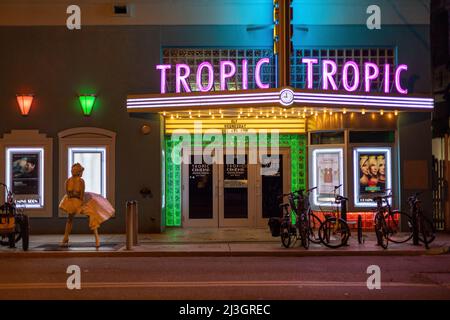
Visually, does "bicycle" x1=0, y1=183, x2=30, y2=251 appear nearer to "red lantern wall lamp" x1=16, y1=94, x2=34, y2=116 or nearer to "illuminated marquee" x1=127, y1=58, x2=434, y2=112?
"red lantern wall lamp" x1=16, y1=94, x2=34, y2=116

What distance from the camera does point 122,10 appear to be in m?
16.6

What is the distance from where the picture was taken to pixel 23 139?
16.5 metres

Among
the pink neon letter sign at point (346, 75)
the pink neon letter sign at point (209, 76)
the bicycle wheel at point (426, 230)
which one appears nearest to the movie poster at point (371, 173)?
the pink neon letter sign at point (346, 75)

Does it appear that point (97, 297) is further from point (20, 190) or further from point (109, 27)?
point (109, 27)

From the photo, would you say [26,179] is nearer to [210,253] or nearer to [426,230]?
[210,253]

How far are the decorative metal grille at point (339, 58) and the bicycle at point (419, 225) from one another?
172 inches

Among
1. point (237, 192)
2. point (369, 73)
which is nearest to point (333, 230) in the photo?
point (237, 192)

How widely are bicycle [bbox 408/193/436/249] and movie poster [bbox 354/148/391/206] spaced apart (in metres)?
2.61

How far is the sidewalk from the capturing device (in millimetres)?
13195

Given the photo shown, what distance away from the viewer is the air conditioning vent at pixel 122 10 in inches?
650

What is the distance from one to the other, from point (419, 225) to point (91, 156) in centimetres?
879

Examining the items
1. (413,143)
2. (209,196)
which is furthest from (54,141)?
(413,143)

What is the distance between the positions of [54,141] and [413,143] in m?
9.96

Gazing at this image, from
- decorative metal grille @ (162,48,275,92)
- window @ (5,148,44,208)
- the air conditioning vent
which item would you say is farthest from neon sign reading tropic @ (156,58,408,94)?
window @ (5,148,44,208)
